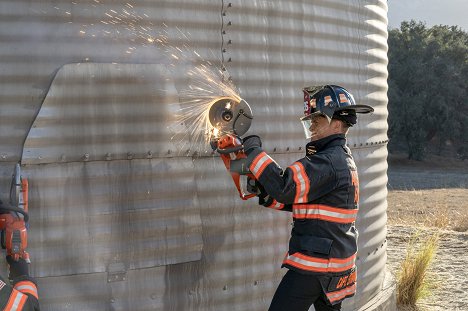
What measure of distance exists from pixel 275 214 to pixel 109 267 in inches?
49.8

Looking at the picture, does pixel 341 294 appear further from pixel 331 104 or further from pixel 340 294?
pixel 331 104

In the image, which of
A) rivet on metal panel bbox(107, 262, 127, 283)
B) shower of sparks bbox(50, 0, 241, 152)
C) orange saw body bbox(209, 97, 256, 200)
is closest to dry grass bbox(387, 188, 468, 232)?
shower of sparks bbox(50, 0, 241, 152)

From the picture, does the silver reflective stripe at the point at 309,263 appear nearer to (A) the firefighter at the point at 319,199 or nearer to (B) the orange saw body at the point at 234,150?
(A) the firefighter at the point at 319,199

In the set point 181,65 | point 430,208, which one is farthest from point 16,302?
point 430,208

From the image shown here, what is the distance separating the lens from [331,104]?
372 cm

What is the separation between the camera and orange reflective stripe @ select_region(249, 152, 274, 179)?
3480mm

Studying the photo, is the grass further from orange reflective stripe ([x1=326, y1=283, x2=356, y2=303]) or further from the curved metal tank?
orange reflective stripe ([x1=326, y1=283, x2=356, y2=303])

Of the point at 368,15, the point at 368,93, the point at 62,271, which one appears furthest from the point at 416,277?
the point at 62,271

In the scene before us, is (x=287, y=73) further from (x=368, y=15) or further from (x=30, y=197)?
(x=30, y=197)

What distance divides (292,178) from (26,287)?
132 centimetres

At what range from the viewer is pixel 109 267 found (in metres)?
3.94

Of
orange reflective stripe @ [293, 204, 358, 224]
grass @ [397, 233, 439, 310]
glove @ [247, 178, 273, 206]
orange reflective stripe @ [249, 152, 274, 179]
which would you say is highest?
orange reflective stripe @ [249, 152, 274, 179]

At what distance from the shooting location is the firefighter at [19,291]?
2500 mm

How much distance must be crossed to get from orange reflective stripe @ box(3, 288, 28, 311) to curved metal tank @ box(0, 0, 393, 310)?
4.04 feet
